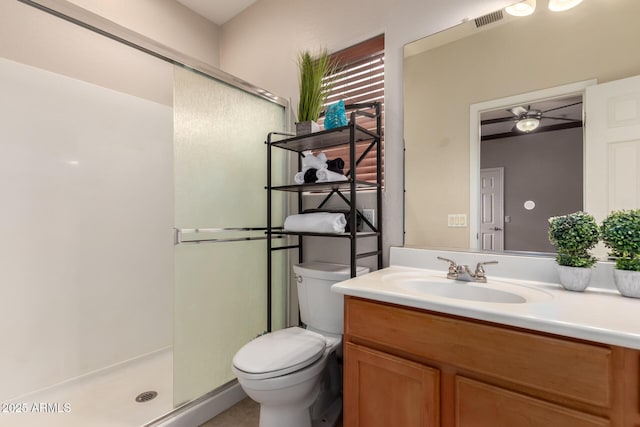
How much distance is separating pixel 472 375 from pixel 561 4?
1.46 meters

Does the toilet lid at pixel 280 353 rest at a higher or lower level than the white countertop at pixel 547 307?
lower

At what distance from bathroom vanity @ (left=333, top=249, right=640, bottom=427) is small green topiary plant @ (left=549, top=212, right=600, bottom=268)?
116 mm

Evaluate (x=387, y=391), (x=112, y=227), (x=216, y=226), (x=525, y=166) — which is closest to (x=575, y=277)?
(x=525, y=166)

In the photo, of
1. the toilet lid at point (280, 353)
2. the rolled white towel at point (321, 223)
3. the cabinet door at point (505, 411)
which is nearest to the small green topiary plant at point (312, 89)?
the rolled white towel at point (321, 223)

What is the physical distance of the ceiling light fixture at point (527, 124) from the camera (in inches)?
49.0

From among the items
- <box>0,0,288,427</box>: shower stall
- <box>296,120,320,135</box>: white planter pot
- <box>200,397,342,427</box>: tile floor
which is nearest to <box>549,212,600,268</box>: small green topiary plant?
<box>296,120,320,135</box>: white planter pot

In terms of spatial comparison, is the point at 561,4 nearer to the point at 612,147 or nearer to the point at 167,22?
the point at 612,147

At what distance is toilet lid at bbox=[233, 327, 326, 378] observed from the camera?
1234 millimetres

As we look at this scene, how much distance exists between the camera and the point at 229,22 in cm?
249

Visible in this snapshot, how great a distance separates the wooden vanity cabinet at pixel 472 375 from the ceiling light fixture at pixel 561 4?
4.21 ft

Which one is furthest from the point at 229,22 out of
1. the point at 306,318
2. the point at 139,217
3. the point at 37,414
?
the point at 37,414

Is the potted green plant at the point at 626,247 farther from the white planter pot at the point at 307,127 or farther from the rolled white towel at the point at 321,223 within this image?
the white planter pot at the point at 307,127

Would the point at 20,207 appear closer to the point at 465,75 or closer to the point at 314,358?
the point at 314,358

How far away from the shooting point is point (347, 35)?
179 centimetres
